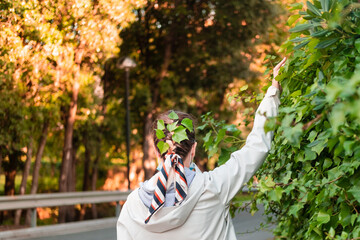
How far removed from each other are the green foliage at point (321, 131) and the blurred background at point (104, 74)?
35.5ft

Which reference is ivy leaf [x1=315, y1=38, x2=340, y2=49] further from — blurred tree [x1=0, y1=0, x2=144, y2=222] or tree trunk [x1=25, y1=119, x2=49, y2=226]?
tree trunk [x1=25, y1=119, x2=49, y2=226]

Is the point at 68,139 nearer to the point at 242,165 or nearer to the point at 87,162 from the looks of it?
the point at 87,162

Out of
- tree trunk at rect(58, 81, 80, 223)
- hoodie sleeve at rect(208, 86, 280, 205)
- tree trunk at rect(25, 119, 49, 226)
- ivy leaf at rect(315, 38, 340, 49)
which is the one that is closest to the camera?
ivy leaf at rect(315, 38, 340, 49)

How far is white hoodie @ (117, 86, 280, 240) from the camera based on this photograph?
2.24 meters

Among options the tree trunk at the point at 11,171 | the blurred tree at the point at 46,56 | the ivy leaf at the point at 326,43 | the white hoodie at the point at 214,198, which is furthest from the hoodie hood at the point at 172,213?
the tree trunk at the point at 11,171

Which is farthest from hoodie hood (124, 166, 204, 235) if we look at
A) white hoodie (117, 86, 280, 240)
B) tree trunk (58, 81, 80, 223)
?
tree trunk (58, 81, 80, 223)

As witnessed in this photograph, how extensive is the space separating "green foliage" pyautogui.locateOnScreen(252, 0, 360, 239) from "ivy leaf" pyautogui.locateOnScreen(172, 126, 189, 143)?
1.38 ft

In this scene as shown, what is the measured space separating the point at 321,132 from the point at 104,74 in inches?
763

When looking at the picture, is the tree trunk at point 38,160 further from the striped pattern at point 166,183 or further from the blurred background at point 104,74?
the striped pattern at point 166,183

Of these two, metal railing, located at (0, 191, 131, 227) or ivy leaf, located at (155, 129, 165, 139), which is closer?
ivy leaf, located at (155, 129, 165, 139)

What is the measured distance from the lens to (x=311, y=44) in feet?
7.16

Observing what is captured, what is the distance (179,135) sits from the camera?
7.57 ft

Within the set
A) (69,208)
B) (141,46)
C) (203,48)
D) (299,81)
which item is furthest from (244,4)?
(299,81)

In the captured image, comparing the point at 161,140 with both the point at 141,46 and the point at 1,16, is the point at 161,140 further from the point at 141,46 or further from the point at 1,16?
the point at 141,46
